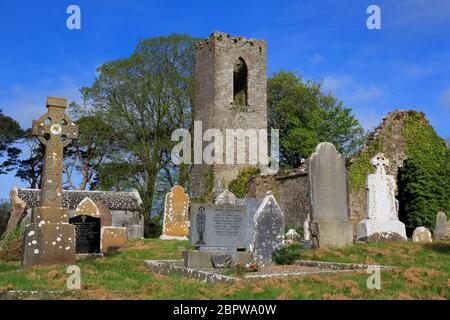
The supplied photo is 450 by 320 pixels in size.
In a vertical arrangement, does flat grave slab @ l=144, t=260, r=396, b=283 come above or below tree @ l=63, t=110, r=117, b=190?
below

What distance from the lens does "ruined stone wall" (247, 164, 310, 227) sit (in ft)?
91.2

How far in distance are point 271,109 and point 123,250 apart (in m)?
29.8

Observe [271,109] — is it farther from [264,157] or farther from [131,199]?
[131,199]

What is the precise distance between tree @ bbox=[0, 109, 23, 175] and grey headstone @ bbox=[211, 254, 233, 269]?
3625 cm

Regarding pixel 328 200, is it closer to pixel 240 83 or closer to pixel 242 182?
pixel 242 182

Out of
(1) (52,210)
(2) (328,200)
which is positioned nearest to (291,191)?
(2) (328,200)

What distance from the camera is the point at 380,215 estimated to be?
1551 centimetres

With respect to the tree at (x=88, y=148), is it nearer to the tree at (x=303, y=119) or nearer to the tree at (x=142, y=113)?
the tree at (x=142, y=113)

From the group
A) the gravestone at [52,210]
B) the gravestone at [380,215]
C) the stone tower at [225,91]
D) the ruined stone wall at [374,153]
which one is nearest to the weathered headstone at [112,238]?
the gravestone at [52,210]

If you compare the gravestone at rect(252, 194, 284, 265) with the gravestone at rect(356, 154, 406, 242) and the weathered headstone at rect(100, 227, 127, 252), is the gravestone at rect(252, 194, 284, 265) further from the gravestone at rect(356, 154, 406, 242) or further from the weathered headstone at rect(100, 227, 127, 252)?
the weathered headstone at rect(100, 227, 127, 252)

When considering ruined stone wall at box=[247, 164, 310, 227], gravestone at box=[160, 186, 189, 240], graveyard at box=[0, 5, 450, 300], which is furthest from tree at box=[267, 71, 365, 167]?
gravestone at box=[160, 186, 189, 240]

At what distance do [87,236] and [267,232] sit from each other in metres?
6.42

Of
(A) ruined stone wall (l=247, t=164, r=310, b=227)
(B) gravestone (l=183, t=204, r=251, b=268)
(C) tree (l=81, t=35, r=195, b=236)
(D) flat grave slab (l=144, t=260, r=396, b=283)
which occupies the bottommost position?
(D) flat grave slab (l=144, t=260, r=396, b=283)
